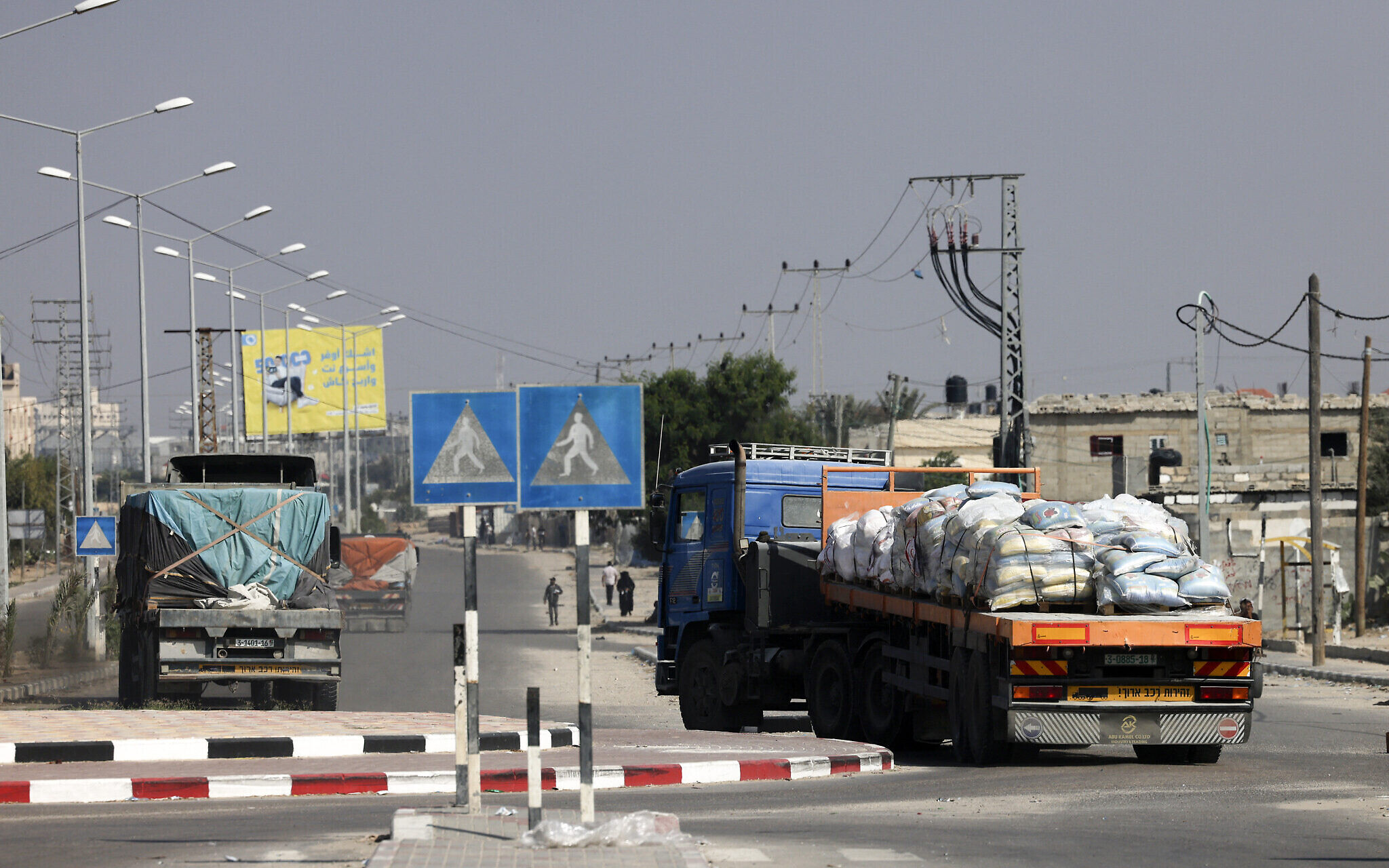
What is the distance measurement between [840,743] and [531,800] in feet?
20.2

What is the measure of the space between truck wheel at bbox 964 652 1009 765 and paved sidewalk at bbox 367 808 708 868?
461 centimetres

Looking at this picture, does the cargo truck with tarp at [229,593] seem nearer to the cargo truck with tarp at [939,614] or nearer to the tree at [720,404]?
the cargo truck with tarp at [939,614]

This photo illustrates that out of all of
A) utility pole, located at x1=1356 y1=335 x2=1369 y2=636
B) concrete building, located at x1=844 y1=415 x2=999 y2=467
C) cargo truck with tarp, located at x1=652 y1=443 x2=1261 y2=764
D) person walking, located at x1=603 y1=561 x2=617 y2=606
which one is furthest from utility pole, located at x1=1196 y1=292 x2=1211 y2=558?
concrete building, located at x1=844 y1=415 x2=999 y2=467

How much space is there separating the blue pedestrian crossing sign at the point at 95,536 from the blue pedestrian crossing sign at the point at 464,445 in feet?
67.9

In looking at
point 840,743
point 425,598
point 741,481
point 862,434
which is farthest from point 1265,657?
point 862,434

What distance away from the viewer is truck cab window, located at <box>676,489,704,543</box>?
18.0m

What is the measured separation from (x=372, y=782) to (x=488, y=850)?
13.2 ft

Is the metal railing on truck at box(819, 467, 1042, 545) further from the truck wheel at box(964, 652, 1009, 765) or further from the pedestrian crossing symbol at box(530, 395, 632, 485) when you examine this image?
the pedestrian crossing symbol at box(530, 395, 632, 485)

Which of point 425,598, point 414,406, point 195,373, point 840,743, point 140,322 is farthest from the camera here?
point 425,598

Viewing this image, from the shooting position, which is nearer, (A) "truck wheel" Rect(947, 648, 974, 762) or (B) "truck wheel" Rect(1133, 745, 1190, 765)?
(A) "truck wheel" Rect(947, 648, 974, 762)

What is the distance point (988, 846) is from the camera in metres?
8.68

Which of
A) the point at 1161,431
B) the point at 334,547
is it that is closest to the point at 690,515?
the point at 334,547

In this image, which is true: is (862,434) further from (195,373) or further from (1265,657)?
(1265,657)

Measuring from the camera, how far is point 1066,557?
12336 mm
